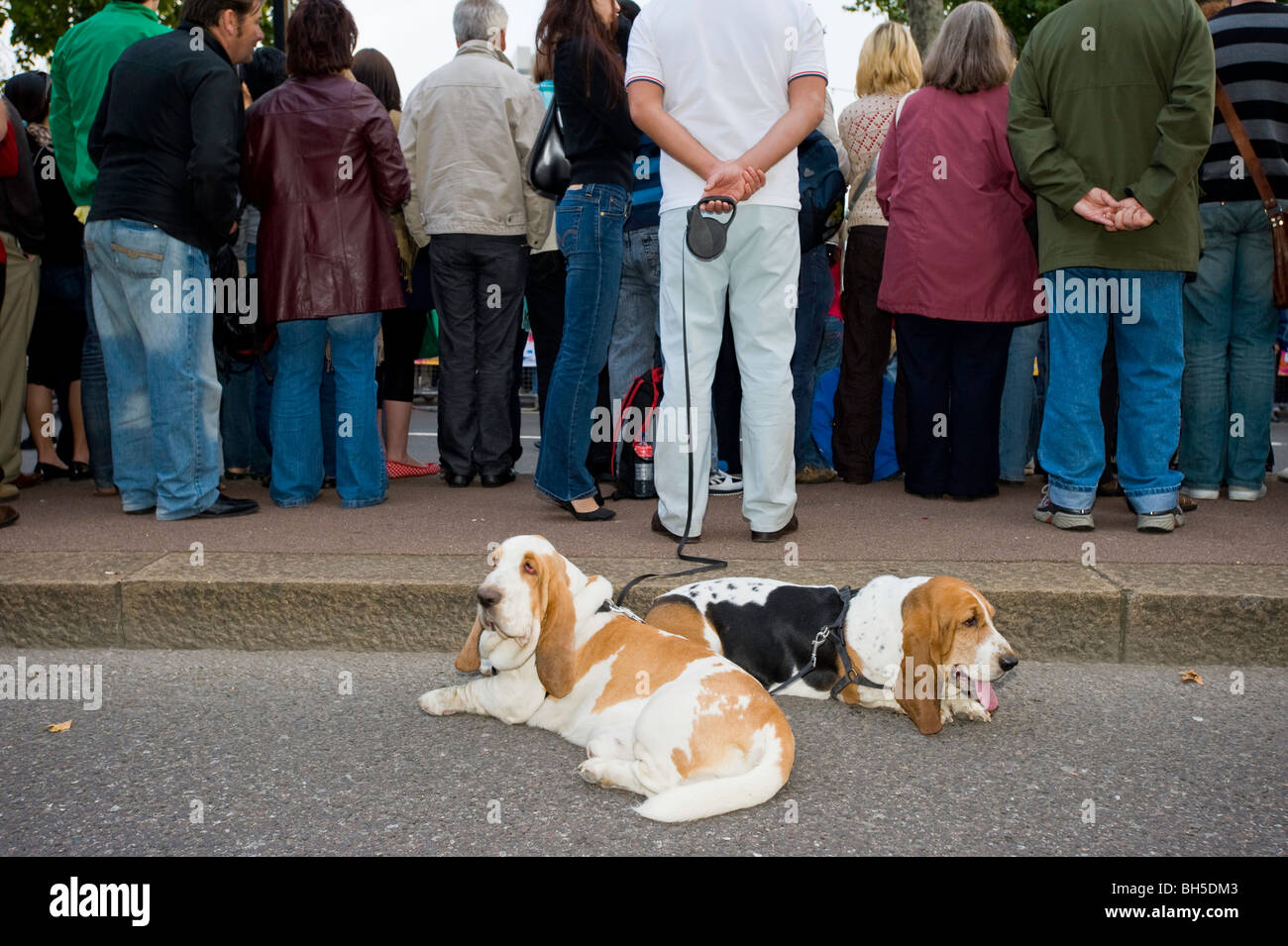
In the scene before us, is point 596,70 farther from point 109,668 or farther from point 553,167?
point 109,668

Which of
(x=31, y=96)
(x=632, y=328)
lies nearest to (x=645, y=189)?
(x=632, y=328)

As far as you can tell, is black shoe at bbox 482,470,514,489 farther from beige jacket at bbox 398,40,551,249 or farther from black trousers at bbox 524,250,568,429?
beige jacket at bbox 398,40,551,249

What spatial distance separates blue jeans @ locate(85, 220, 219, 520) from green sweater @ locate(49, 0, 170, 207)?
843 millimetres

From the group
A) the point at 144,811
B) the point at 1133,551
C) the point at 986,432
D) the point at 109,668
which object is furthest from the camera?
the point at 986,432

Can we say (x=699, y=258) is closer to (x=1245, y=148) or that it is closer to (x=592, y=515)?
(x=592, y=515)

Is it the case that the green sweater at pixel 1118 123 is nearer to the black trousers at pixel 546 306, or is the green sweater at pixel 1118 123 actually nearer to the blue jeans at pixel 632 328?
the blue jeans at pixel 632 328

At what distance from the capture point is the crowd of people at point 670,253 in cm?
483

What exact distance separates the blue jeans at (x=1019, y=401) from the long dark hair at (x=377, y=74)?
399 cm

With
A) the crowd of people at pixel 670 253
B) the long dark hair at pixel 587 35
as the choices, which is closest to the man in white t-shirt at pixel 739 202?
the crowd of people at pixel 670 253

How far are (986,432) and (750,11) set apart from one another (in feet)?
8.11

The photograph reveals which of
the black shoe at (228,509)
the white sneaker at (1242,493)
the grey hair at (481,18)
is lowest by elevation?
the white sneaker at (1242,493)

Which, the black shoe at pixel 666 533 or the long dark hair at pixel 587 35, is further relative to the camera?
the long dark hair at pixel 587 35

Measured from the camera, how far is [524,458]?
984 centimetres

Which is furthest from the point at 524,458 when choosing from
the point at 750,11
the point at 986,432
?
the point at 750,11
